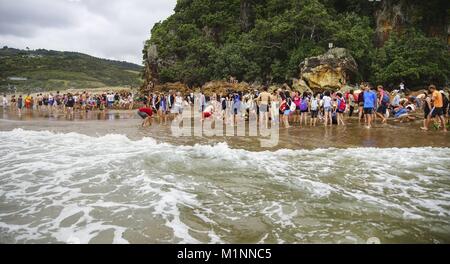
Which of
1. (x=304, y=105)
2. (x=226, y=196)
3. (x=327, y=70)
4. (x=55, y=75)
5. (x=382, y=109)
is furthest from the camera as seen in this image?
(x=55, y=75)

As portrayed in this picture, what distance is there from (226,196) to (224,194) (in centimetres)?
10

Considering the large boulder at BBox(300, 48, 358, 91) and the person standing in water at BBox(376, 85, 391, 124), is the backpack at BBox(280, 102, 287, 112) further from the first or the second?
the large boulder at BBox(300, 48, 358, 91)

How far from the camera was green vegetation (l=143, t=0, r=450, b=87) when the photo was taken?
26562 mm

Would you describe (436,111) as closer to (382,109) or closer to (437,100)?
(437,100)

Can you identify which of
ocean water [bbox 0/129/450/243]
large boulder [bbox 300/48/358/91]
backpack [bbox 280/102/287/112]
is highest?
large boulder [bbox 300/48/358/91]

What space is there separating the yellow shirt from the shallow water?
2.63 m

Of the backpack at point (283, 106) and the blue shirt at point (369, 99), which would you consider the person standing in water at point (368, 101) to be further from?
the backpack at point (283, 106)

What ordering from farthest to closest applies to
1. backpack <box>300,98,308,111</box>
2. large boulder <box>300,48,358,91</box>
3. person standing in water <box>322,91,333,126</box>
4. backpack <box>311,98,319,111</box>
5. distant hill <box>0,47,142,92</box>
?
distant hill <box>0,47,142,92</box> < large boulder <box>300,48,358,91</box> < backpack <box>300,98,308,111</box> < backpack <box>311,98,319,111</box> < person standing in water <box>322,91,333,126</box>

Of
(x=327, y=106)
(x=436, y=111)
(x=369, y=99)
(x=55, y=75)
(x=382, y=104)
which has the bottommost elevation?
(x=436, y=111)

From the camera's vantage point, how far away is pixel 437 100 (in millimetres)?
12180

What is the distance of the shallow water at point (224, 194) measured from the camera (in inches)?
169

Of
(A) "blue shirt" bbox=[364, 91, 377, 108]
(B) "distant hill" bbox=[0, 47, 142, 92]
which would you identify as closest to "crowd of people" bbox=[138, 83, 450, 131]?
(A) "blue shirt" bbox=[364, 91, 377, 108]

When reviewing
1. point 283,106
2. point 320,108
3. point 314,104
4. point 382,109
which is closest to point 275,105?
point 283,106

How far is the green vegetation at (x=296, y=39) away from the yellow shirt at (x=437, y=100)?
14722mm
